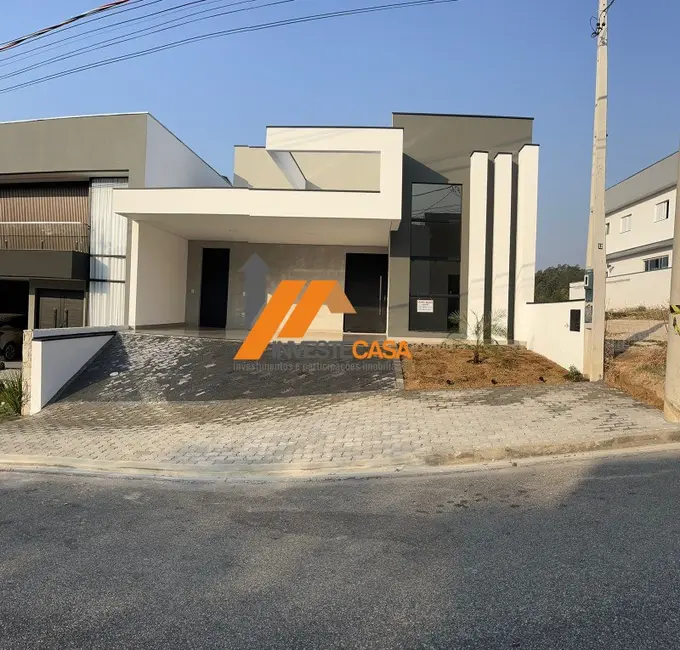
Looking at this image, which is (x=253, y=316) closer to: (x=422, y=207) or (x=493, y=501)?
(x=422, y=207)

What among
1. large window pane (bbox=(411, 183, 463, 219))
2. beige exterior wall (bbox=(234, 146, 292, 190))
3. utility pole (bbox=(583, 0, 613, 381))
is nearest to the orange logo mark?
beige exterior wall (bbox=(234, 146, 292, 190))

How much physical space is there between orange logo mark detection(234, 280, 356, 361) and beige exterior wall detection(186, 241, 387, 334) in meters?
0.31

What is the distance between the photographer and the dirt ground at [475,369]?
9.90 meters

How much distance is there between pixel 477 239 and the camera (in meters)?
14.9

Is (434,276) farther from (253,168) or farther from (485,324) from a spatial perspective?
(253,168)

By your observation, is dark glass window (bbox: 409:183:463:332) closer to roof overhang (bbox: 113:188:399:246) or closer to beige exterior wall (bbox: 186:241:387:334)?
roof overhang (bbox: 113:188:399:246)

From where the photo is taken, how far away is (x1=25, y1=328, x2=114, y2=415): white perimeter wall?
10.3 metres

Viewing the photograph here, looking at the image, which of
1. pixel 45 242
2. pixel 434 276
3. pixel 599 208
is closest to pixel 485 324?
pixel 434 276

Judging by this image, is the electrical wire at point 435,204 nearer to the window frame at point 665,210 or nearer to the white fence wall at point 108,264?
the white fence wall at point 108,264

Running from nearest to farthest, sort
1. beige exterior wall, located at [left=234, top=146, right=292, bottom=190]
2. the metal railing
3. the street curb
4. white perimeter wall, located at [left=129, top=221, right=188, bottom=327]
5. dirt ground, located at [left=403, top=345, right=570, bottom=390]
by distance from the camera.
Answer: the street curb, dirt ground, located at [left=403, top=345, right=570, bottom=390], white perimeter wall, located at [left=129, top=221, right=188, bottom=327], the metal railing, beige exterior wall, located at [left=234, top=146, right=292, bottom=190]

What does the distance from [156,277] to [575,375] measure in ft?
42.9

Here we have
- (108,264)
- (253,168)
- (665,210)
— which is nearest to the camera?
(108,264)

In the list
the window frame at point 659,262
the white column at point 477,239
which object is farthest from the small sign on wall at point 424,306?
the window frame at point 659,262

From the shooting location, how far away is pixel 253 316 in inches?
745
